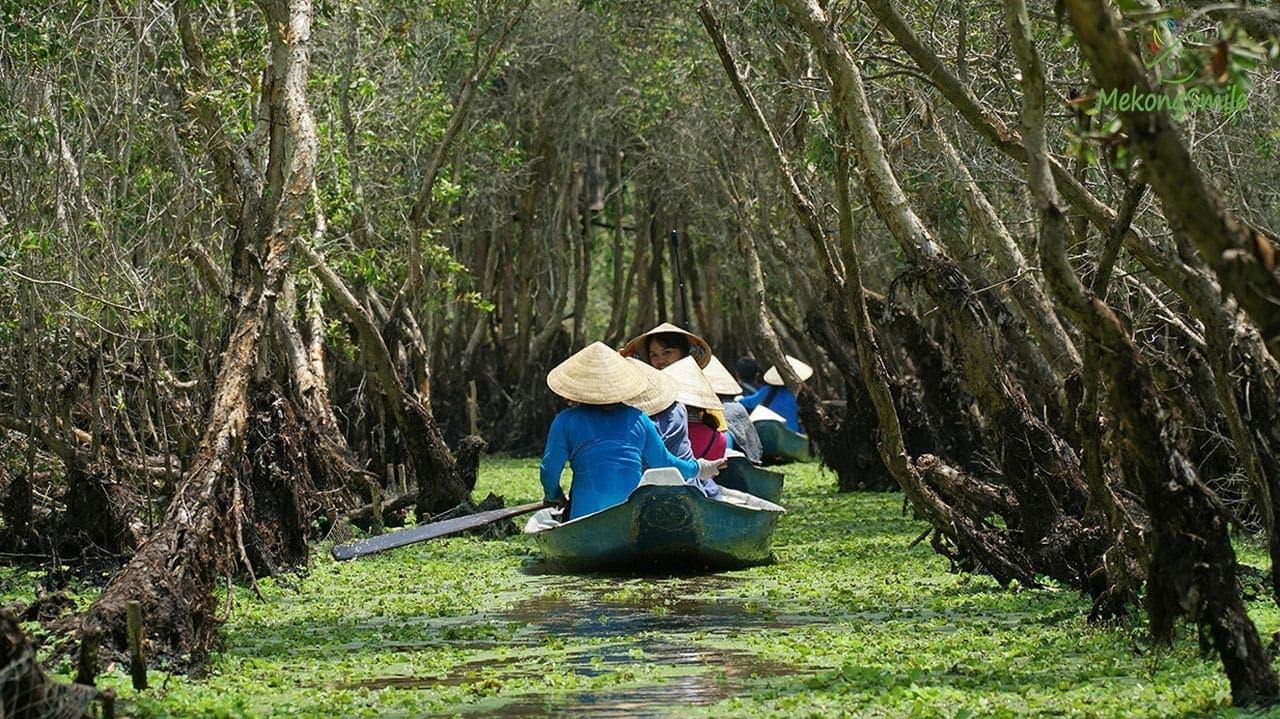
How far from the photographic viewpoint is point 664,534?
11.4m

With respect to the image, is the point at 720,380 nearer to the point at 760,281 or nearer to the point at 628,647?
the point at 760,281

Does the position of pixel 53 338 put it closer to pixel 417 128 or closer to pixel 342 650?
pixel 342 650

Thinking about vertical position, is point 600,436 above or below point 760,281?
below

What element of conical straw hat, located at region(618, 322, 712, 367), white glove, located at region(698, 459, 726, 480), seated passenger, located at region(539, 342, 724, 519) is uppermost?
conical straw hat, located at region(618, 322, 712, 367)

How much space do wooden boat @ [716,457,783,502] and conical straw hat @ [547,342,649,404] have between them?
3.69m

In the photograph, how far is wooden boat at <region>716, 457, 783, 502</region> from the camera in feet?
52.7

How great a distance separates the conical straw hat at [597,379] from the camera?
11961 millimetres

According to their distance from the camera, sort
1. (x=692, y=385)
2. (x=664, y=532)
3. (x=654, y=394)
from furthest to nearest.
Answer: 1. (x=692, y=385)
2. (x=654, y=394)
3. (x=664, y=532)

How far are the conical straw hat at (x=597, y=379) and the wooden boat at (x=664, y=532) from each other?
2.85ft

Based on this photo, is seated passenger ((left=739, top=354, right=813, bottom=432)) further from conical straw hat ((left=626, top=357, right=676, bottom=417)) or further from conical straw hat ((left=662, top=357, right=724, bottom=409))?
conical straw hat ((left=626, top=357, right=676, bottom=417))

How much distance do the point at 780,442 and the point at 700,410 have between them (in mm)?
10764

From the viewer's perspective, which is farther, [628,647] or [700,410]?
[700,410]

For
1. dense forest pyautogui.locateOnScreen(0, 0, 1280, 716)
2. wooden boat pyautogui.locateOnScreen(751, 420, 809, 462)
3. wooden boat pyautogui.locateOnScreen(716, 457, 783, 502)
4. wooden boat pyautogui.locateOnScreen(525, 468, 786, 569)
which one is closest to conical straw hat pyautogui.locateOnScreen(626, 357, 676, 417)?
wooden boat pyautogui.locateOnScreen(525, 468, 786, 569)

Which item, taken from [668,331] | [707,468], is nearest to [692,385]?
[668,331]
